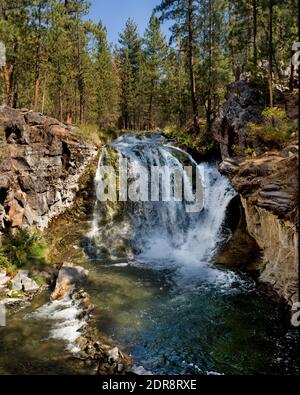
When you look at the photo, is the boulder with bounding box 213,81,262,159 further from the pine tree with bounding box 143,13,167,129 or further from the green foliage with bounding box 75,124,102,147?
the pine tree with bounding box 143,13,167,129

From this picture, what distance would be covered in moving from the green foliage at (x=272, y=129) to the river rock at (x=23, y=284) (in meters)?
12.4

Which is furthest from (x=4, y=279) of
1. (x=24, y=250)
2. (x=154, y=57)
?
(x=154, y=57)

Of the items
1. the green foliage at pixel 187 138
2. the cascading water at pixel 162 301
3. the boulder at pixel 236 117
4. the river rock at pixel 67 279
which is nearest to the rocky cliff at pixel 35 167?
the cascading water at pixel 162 301

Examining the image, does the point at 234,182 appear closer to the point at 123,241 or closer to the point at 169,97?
the point at 123,241

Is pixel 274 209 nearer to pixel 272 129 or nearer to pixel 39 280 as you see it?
Result: pixel 272 129

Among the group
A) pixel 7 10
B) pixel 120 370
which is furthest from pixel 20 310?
pixel 7 10

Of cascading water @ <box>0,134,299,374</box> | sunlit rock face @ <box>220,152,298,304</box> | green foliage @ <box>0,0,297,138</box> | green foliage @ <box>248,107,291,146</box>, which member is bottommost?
cascading water @ <box>0,134,299,374</box>

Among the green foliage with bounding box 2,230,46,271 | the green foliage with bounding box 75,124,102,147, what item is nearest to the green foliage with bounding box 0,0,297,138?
the green foliage with bounding box 75,124,102,147

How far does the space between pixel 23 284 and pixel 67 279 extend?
6.14ft

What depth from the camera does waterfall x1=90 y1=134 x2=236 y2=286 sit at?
19125 mm

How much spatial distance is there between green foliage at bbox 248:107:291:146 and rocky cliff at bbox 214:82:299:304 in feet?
2.51

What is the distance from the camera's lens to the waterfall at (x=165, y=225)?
1912 centimetres

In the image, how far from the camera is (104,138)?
2647 centimetres

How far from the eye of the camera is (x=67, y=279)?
15.6 meters
